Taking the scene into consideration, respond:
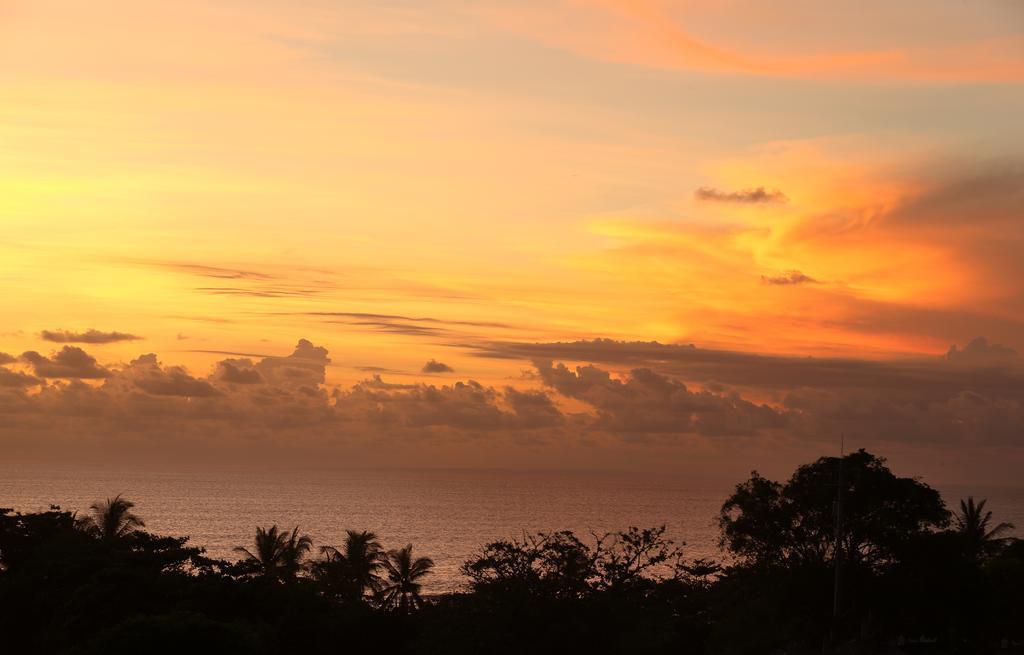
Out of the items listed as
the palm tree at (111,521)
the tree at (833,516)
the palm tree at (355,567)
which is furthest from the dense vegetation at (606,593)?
the palm tree at (111,521)

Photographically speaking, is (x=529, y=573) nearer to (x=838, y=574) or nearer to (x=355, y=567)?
(x=838, y=574)

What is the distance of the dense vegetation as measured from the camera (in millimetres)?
45812

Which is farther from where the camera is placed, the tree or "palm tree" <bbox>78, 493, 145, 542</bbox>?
"palm tree" <bbox>78, 493, 145, 542</bbox>

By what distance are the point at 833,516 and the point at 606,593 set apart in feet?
38.2

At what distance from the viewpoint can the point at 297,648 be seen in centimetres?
5053

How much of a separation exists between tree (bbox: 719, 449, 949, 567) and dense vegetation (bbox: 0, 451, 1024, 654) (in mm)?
69

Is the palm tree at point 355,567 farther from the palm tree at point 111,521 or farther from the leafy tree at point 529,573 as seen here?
the leafy tree at point 529,573

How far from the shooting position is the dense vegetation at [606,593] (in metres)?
45.8

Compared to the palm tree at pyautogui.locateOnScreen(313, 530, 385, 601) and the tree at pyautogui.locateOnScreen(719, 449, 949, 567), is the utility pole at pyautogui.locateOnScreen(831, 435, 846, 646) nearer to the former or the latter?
the tree at pyautogui.locateOnScreen(719, 449, 949, 567)

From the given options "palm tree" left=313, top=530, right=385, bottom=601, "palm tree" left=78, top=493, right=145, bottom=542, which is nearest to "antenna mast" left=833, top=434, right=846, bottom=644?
"palm tree" left=313, top=530, right=385, bottom=601

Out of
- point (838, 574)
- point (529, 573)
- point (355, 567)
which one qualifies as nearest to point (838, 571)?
point (838, 574)

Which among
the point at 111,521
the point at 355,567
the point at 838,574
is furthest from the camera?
the point at 355,567

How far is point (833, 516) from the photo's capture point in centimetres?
5228

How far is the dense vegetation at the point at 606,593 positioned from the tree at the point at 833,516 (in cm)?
7
